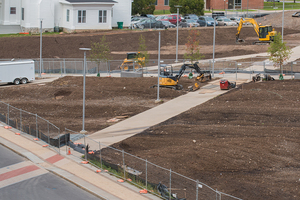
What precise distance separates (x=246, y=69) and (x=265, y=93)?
50.5 feet

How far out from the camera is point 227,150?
20.0 m

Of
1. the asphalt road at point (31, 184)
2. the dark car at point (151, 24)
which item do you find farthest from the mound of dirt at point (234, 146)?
the dark car at point (151, 24)

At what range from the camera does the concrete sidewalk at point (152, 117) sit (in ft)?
78.1

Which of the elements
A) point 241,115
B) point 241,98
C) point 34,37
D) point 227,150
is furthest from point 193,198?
point 34,37

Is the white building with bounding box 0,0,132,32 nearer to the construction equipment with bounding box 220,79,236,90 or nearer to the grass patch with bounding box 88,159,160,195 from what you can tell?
the construction equipment with bounding box 220,79,236,90

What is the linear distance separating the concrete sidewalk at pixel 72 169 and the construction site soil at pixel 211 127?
155cm

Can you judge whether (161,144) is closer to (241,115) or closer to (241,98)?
(241,115)

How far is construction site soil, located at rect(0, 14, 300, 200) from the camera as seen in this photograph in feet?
57.7

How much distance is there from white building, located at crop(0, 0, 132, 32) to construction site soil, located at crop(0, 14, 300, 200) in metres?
24.9

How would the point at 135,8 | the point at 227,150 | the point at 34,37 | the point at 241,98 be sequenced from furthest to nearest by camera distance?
the point at 135,8 < the point at 34,37 < the point at 241,98 < the point at 227,150

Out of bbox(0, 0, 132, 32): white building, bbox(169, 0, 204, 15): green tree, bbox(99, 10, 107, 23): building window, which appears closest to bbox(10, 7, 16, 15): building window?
bbox(0, 0, 132, 32): white building

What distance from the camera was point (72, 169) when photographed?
19.1 m

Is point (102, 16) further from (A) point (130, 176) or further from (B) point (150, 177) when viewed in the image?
(B) point (150, 177)

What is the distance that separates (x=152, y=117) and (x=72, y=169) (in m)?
10.3
